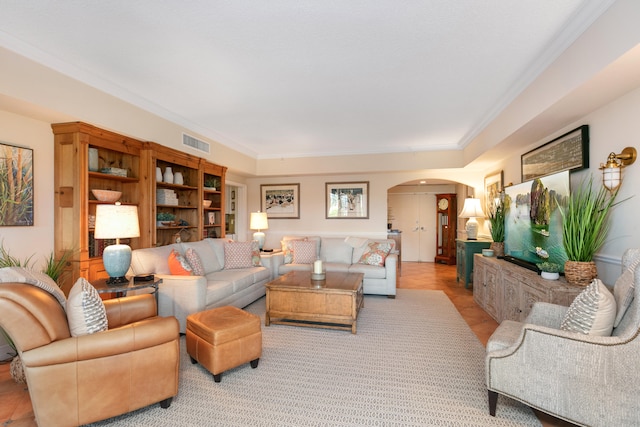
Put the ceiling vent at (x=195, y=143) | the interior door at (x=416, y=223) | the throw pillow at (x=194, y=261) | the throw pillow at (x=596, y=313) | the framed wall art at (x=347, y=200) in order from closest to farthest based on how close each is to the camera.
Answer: the throw pillow at (x=596, y=313), the throw pillow at (x=194, y=261), the ceiling vent at (x=195, y=143), the framed wall art at (x=347, y=200), the interior door at (x=416, y=223)

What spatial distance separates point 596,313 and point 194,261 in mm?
3645

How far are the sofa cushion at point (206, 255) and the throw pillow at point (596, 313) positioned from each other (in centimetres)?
375

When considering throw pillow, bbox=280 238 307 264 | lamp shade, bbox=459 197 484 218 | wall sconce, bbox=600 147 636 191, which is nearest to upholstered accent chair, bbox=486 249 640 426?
wall sconce, bbox=600 147 636 191

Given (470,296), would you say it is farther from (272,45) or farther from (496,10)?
(272,45)

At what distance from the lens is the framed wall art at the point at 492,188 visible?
4.78 meters

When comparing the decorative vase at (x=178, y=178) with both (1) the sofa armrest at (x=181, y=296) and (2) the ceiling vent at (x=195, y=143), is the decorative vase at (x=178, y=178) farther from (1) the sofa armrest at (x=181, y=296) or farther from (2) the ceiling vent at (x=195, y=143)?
(1) the sofa armrest at (x=181, y=296)

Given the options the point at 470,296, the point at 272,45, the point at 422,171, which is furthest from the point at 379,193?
the point at 272,45

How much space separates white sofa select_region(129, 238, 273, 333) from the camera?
10.3 feet

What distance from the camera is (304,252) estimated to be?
203 inches

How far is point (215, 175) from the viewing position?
5.42 m

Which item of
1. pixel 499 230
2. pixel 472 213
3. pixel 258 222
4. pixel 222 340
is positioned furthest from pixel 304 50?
pixel 472 213

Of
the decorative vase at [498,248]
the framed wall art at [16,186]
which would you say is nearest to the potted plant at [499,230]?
the decorative vase at [498,248]

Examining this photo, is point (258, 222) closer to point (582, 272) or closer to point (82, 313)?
point (82, 313)

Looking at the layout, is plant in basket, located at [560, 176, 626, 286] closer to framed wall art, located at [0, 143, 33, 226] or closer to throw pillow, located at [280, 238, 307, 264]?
throw pillow, located at [280, 238, 307, 264]
